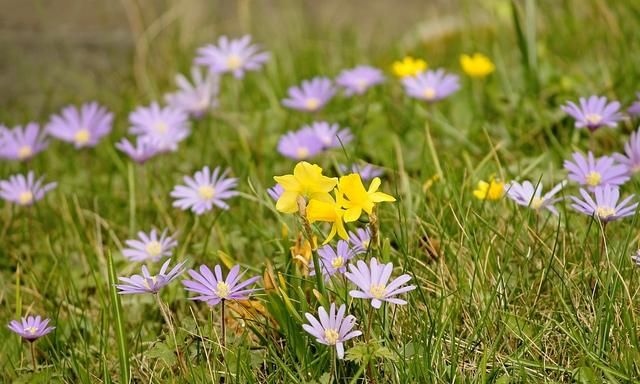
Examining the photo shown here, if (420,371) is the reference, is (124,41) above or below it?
above

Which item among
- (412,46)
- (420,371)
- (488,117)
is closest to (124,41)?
(412,46)

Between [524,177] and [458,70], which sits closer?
[524,177]

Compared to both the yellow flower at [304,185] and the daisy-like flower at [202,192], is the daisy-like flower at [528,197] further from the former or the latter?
the daisy-like flower at [202,192]

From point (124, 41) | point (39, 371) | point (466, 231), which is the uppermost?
point (124, 41)

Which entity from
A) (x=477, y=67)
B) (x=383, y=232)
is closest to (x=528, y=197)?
(x=383, y=232)

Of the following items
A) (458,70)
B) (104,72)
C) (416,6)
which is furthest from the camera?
(416,6)

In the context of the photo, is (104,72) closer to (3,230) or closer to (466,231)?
(3,230)

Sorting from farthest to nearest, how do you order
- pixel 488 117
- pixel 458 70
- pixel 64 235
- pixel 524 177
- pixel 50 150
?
pixel 458 70, pixel 50 150, pixel 488 117, pixel 64 235, pixel 524 177
